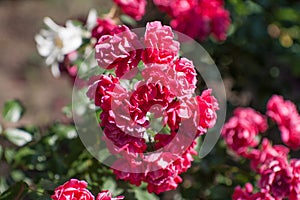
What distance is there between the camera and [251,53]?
2.47 m

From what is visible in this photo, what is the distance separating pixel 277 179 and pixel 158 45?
456mm

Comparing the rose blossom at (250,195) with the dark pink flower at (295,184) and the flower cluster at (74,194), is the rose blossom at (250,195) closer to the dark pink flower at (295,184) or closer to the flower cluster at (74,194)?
the dark pink flower at (295,184)

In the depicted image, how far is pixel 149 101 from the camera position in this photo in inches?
51.4

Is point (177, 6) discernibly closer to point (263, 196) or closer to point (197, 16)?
point (197, 16)

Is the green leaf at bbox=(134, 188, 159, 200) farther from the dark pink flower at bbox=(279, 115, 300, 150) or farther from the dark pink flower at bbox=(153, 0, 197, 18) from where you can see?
the dark pink flower at bbox=(153, 0, 197, 18)

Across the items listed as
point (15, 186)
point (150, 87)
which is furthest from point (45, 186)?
point (150, 87)

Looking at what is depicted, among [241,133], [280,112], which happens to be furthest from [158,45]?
[280,112]

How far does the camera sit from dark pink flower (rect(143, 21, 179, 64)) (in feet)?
4.34

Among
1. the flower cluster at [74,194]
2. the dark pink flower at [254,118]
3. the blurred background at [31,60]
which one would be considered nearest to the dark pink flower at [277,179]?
the dark pink flower at [254,118]

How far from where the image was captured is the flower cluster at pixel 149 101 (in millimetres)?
1303

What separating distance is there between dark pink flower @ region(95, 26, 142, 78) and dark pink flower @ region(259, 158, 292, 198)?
0.43m

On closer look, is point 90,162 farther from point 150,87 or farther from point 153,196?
point 150,87

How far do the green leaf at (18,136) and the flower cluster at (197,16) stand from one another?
1.85 feet

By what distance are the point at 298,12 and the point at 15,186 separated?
1.38m
